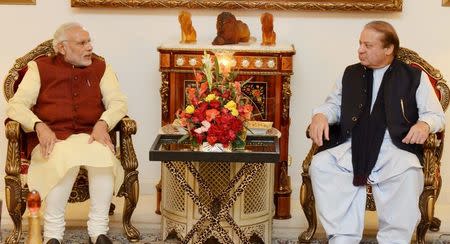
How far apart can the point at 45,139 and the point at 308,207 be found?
5.64ft

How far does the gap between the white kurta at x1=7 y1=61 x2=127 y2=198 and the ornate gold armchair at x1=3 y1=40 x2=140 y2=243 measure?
0.08 meters

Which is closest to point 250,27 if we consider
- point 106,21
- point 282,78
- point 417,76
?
point 282,78

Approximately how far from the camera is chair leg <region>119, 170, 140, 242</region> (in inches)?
199

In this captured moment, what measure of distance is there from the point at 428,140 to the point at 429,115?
0.15 metres

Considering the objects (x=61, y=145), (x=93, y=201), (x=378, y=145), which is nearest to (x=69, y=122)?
(x=61, y=145)

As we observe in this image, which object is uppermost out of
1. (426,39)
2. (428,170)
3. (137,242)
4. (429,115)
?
(426,39)

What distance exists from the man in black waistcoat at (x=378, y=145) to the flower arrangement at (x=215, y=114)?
53 cm

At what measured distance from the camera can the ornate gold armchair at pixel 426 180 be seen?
15.6 feet

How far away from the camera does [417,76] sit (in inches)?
189

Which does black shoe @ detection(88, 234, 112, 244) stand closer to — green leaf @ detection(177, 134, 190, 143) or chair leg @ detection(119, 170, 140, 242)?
chair leg @ detection(119, 170, 140, 242)

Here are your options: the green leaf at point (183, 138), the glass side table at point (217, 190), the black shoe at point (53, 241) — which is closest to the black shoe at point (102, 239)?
the black shoe at point (53, 241)

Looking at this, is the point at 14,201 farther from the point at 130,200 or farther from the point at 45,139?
the point at 130,200

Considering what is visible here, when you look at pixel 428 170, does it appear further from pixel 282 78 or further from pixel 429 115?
pixel 282 78

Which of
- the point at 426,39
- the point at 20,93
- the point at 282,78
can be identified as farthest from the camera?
the point at 426,39
